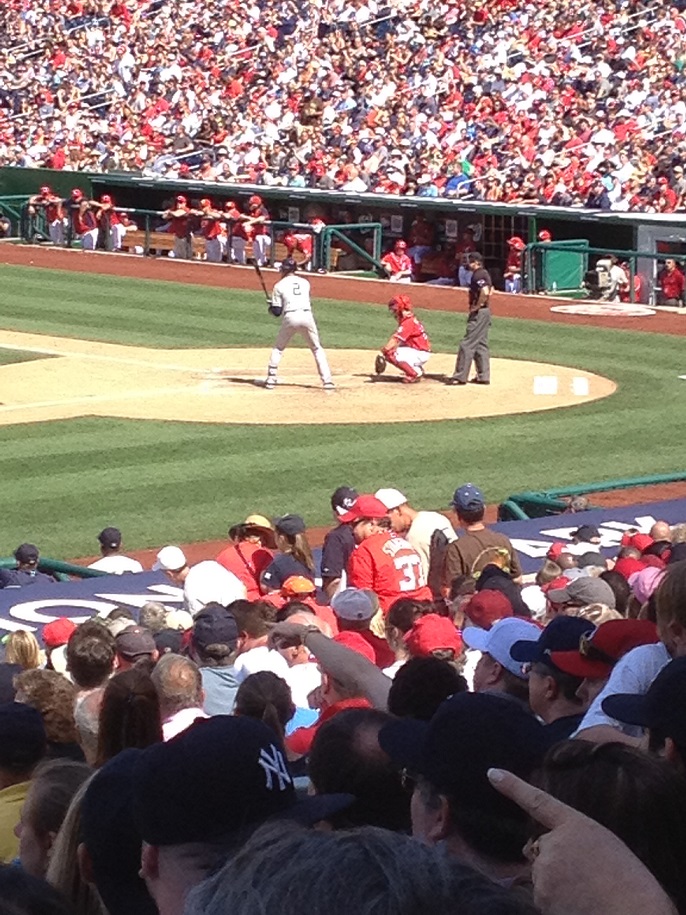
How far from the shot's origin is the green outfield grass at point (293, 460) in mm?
14141

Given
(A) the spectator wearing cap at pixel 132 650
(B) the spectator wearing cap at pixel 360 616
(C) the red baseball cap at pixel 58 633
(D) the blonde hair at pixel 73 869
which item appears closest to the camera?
(D) the blonde hair at pixel 73 869

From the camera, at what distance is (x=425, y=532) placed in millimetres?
10555

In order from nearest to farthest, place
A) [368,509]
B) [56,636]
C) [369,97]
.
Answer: [56,636] → [368,509] → [369,97]

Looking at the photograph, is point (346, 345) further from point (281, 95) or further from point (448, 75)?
point (281, 95)

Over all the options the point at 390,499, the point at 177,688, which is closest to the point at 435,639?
the point at 177,688

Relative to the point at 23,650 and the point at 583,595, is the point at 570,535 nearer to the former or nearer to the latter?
the point at 583,595

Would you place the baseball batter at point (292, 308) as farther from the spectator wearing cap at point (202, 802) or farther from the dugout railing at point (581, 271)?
the spectator wearing cap at point (202, 802)

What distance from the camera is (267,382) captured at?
1969cm

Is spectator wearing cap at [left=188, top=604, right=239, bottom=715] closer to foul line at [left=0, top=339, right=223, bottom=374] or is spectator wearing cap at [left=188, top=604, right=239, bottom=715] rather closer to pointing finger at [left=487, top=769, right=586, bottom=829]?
pointing finger at [left=487, top=769, right=586, bottom=829]

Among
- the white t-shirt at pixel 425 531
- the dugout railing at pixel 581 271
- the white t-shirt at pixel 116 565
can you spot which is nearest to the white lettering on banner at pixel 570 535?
the white t-shirt at pixel 425 531

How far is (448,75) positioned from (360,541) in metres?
26.8

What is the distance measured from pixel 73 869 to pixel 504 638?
2421 millimetres

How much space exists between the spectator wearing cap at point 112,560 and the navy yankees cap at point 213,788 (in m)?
8.33

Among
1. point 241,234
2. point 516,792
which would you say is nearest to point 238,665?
point 516,792
